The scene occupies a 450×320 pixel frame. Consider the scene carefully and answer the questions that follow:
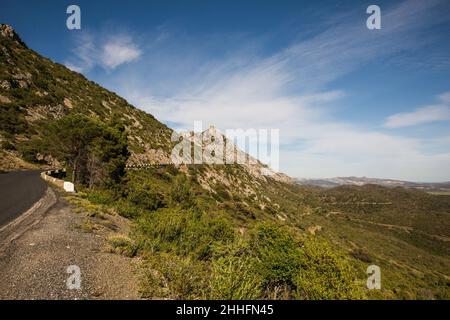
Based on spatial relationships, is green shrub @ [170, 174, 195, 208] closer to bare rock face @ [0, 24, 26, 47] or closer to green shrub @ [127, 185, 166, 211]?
green shrub @ [127, 185, 166, 211]

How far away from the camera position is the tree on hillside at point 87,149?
27.2m

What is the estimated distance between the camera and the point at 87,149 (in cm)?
2833

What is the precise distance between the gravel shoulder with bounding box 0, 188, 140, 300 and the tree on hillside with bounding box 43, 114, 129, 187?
13.1 meters

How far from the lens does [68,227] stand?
13.3 metres

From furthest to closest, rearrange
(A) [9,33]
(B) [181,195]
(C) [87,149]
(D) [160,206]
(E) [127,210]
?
(A) [9,33], (B) [181,195], (C) [87,149], (D) [160,206], (E) [127,210]

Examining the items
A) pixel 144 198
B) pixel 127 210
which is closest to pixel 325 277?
pixel 127 210

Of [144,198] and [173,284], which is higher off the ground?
[144,198]

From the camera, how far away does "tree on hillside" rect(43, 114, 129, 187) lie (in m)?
27.2

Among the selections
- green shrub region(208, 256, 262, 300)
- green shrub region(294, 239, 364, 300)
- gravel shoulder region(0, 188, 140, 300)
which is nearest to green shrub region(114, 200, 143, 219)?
gravel shoulder region(0, 188, 140, 300)

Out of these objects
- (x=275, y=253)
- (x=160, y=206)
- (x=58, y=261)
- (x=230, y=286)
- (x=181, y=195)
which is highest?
(x=181, y=195)

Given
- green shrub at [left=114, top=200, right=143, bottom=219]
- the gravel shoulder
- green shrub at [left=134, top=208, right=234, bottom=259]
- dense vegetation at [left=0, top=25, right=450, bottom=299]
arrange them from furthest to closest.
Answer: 1. green shrub at [left=114, top=200, right=143, bottom=219]
2. green shrub at [left=134, top=208, right=234, bottom=259]
3. dense vegetation at [left=0, top=25, right=450, bottom=299]
4. the gravel shoulder

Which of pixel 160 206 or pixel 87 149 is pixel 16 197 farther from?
pixel 160 206

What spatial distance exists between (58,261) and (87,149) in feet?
71.6
